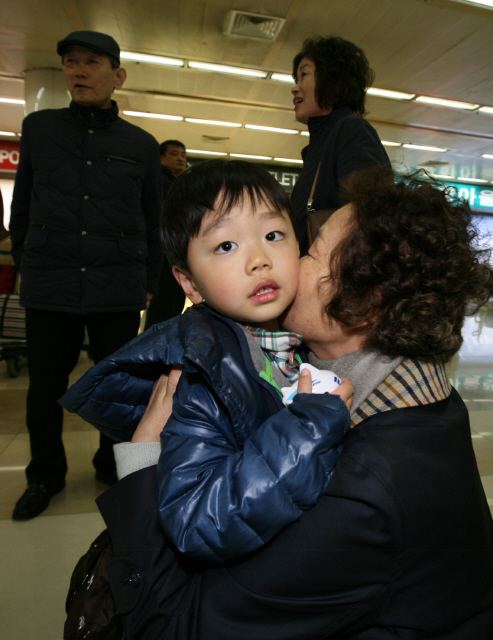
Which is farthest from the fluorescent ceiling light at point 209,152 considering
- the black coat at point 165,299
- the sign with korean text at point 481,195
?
the sign with korean text at point 481,195

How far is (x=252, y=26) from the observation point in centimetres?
460

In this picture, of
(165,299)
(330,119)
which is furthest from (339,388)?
(165,299)

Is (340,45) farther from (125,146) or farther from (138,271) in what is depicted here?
(138,271)

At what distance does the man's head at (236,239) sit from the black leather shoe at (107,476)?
1.69 metres

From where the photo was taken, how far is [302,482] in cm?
66

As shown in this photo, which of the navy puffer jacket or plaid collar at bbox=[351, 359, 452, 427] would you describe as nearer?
the navy puffer jacket

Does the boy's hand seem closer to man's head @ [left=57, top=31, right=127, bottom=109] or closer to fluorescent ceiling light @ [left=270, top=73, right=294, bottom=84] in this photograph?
man's head @ [left=57, top=31, right=127, bottom=109]

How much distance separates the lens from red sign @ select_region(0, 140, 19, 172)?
10875mm

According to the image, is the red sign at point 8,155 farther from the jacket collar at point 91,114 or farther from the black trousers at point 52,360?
the black trousers at point 52,360

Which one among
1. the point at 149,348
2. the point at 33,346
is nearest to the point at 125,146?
the point at 33,346

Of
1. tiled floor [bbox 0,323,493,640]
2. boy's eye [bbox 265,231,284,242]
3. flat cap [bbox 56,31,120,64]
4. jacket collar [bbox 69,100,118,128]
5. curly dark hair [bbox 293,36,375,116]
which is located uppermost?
flat cap [bbox 56,31,120,64]

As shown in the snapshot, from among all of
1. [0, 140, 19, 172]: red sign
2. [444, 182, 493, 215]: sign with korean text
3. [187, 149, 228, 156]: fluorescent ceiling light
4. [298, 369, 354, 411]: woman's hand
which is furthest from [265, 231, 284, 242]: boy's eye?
[444, 182, 493, 215]: sign with korean text

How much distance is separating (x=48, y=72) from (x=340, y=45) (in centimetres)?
543

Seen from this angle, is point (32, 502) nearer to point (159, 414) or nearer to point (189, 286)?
point (159, 414)
